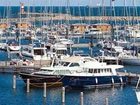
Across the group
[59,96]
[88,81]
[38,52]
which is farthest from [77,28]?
[59,96]

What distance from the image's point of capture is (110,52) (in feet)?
266

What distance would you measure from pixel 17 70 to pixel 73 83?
1029 centimetres

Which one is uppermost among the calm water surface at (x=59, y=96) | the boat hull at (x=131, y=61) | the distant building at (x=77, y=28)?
the distant building at (x=77, y=28)

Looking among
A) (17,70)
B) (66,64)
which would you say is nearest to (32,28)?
(17,70)

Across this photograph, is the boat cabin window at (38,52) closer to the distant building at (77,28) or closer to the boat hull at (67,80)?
the boat hull at (67,80)

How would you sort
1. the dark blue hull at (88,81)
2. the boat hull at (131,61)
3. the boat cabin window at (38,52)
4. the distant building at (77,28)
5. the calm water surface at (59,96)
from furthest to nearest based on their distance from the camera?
the distant building at (77,28) < the boat cabin window at (38,52) < the boat hull at (131,61) < the dark blue hull at (88,81) < the calm water surface at (59,96)

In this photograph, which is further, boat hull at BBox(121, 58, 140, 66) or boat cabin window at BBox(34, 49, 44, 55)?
boat cabin window at BBox(34, 49, 44, 55)

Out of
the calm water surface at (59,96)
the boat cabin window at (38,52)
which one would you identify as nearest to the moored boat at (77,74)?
the calm water surface at (59,96)

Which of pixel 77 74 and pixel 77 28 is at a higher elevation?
pixel 77 28

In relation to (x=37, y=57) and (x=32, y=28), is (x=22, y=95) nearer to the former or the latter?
(x=37, y=57)

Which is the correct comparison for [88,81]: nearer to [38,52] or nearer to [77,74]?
[77,74]

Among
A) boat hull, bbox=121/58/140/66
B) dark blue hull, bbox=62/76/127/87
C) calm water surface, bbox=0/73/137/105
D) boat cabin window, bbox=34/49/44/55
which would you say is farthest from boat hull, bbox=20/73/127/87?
boat cabin window, bbox=34/49/44/55

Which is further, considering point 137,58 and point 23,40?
point 23,40

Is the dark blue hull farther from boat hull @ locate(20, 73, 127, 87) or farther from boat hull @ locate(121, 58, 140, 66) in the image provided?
boat hull @ locate(121, 58, 140, 66)
